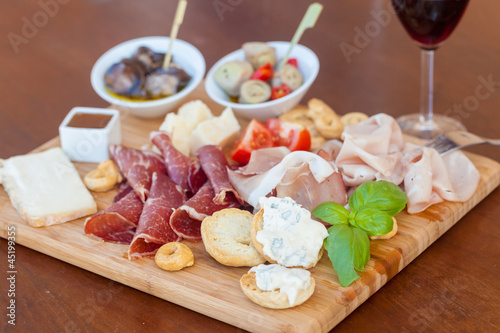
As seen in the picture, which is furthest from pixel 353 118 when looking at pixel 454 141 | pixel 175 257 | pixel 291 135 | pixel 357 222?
pixel 175 257

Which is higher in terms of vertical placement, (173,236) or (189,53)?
(189,53)

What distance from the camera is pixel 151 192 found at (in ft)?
6.21

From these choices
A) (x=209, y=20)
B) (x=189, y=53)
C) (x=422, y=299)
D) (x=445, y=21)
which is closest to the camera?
(x=422, y=299)

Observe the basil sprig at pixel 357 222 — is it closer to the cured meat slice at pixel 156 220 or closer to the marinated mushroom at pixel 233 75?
the cured meat slice at pixel 156 220

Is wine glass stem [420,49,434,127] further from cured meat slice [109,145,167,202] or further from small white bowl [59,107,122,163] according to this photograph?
small white bowl [59,107,122,163]

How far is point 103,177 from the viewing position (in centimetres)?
206

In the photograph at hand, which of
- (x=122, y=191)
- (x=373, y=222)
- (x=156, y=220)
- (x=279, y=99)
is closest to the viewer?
(x=373, y=222)

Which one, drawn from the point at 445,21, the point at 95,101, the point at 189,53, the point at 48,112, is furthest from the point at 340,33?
the point at 48,112

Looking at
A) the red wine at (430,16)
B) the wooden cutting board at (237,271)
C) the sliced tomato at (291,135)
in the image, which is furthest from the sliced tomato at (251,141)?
the red wine at (430,16)

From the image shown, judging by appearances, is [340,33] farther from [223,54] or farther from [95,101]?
[95,101]

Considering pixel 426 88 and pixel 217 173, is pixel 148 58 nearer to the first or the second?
pixel 217 173

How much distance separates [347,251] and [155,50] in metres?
1.40

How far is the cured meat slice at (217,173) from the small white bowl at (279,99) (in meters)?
0.28

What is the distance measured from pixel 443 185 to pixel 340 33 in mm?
1229
